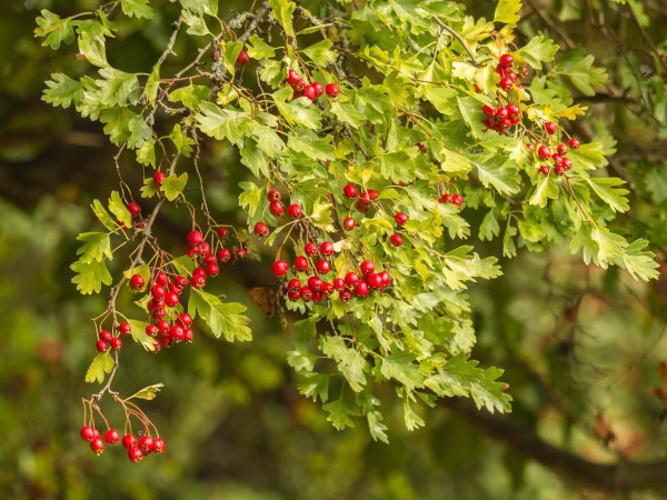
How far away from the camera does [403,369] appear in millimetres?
1284

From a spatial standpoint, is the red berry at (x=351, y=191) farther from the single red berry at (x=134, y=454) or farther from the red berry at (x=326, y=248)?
the single red berry at (x=134, y=454)

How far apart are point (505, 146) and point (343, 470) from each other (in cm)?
463

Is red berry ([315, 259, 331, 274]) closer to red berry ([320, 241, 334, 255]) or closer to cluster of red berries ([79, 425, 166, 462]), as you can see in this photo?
red berry ([320, 241, 334, 255])

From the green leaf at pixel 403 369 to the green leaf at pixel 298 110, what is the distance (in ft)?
1.09

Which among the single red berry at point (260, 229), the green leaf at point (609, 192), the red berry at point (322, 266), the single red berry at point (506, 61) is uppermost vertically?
the single red berry at point (506, 61)

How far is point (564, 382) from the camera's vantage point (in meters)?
2.30

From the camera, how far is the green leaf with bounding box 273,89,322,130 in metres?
1.17

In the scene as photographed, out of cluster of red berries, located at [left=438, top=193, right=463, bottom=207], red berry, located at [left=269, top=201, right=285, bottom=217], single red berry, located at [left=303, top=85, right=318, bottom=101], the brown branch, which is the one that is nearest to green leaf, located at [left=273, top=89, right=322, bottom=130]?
single red berry, located at [left=303, top=85, right=318, bottom=101]

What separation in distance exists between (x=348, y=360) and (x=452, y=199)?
0.27 metres

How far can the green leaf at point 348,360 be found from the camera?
1282 mm

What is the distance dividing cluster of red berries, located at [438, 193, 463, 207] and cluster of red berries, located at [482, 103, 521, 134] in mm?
122

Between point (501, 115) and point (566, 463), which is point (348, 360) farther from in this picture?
point (566, 463)

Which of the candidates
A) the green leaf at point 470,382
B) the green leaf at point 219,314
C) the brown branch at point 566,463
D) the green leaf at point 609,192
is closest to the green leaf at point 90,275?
the green leaf at point 219,314

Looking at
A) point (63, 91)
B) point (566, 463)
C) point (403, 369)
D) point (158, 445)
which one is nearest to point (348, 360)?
point (403, 369)
